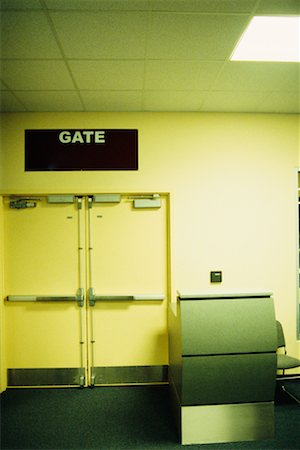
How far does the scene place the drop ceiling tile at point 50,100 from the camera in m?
3.23

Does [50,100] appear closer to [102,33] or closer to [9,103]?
[9,103]

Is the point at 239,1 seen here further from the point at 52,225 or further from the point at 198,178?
the point at 52,225

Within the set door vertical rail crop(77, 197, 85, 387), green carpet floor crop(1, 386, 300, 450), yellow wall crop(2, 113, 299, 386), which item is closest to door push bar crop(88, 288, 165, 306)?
door vertical rail crop(77, 197, 85, 387)

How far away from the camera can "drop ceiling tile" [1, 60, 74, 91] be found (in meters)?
2.70

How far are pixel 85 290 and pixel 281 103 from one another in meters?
3.07

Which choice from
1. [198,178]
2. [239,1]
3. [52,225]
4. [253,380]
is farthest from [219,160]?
[253,380]

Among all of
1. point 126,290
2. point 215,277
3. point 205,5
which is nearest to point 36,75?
point 205,5

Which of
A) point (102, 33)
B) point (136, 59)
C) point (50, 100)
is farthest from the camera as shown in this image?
point (50, 100)

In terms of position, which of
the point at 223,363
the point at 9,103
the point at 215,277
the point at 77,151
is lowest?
the point at 223,363

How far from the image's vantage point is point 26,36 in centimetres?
233

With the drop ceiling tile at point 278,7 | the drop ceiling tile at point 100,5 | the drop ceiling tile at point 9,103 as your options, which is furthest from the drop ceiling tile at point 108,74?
the drop ceiling tile at point 278,7

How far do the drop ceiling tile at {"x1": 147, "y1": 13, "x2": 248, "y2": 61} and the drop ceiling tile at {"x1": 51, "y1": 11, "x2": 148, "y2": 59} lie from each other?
106mm

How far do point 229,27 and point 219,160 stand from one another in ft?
5.37

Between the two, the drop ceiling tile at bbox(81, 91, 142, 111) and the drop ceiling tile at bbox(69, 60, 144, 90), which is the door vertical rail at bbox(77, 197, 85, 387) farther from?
the drop ceiling tile at bbox(69, 60, 144, 90)
